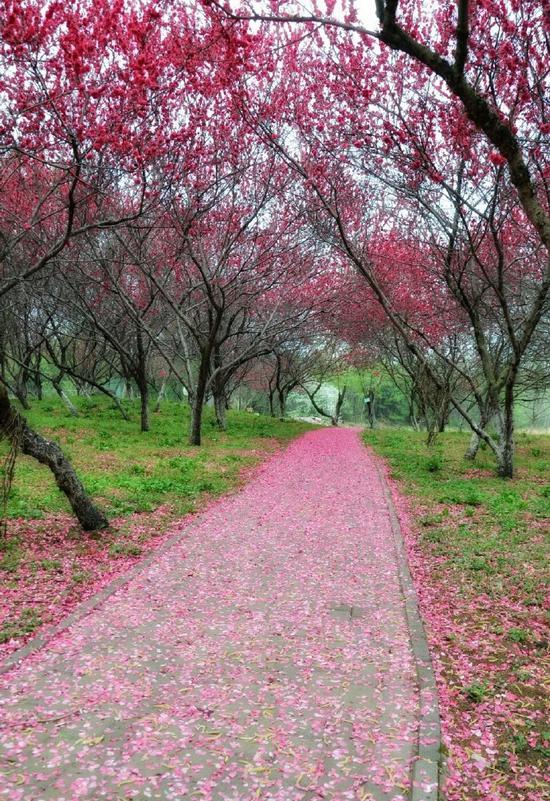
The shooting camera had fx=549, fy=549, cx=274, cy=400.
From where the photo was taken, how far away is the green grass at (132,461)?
1078 centimetres

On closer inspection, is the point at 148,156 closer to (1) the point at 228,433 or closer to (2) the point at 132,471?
(2) the point at 132,471

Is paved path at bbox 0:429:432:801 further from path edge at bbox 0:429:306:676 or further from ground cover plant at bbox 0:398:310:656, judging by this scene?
ground cover plant at bbox 0:398:310:656

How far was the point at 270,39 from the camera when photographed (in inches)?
450

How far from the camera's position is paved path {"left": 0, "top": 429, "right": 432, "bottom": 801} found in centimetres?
338

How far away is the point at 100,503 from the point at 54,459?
2.54 m

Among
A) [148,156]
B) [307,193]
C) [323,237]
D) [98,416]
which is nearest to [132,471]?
[148,156]

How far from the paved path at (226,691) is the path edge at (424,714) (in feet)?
0.24

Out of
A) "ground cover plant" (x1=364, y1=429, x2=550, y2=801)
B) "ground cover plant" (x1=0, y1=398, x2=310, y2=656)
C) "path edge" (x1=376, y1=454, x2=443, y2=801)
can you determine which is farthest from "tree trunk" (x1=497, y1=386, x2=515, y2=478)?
"path edge" (x1=376, y1=454, x2=443, y2=801)

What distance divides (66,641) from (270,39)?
38.6 feet

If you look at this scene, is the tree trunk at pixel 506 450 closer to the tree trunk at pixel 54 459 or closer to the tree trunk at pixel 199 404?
the tree trunk at pixel 199 404

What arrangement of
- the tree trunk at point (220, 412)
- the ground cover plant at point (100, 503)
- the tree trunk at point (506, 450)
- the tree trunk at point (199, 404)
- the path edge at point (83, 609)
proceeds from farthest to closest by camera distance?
the tree trunk at point (220, 412)
the tree trunk at point (199, 404)
the tree trunk at point (506, 450)
the ground cover plant at point (100, 503)
the path edge at point (83, 609)

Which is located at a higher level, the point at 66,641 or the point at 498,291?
the point at 498,291

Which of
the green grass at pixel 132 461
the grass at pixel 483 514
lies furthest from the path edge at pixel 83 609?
the grass at pixel 483 514

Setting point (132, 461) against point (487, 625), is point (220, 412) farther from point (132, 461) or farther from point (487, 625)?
point (487, 625)
